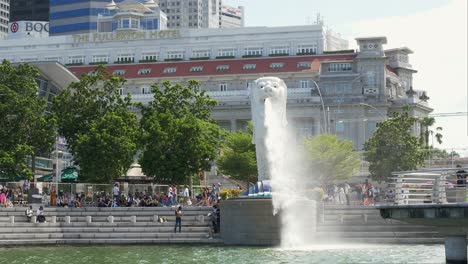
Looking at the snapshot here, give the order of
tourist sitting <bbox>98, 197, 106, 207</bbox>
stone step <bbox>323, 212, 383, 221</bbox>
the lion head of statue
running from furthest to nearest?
tourist sitting <bbox>98, 197, 106, 207</bbox> < stone step <bbox>323, 212, 383, 221</bbox> < the lion head of statue

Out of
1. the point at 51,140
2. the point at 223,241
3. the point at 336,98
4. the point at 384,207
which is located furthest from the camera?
the point at 336,98

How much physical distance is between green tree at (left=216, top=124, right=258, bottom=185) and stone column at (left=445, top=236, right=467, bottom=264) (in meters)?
57.7

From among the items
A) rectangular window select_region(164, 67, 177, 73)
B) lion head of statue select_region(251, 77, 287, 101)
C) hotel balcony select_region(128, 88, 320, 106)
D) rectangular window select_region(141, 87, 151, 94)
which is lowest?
lion head of statue select_region(251, 77, 287, 101)

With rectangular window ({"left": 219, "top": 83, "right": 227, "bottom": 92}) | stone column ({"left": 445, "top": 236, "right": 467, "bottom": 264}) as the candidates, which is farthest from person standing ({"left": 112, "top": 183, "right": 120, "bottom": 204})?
rectangular window ({"left": 219, "top": 83, "right": 227, "bottom": 92})

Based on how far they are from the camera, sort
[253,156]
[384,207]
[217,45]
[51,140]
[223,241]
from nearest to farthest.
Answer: [384,207] < [223,241] < [51,140] < [253,156] < [217,45]

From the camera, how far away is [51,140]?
240 feet

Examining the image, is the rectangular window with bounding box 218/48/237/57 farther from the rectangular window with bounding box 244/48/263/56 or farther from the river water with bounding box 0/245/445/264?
the river water with bounding box 0/245/445/264

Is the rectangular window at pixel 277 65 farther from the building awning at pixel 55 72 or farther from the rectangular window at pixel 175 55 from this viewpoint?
the building awning at pixel 55 72

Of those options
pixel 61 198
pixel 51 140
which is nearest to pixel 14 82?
pixel 51 140

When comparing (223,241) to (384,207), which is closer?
(384,207)

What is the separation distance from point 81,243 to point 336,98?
299ft

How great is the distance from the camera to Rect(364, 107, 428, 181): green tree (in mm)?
95125

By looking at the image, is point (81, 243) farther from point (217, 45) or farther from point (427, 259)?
point (217, 45)

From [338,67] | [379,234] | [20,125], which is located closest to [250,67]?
[338,67]
